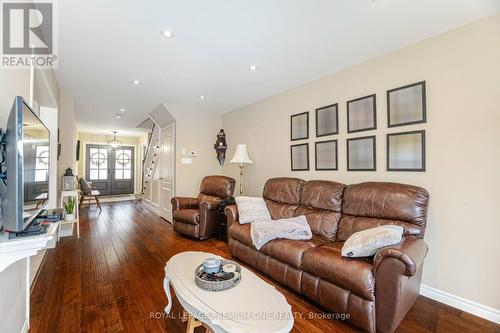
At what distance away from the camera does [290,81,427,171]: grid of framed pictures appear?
2227 millimetres

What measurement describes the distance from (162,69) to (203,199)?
7.15 ft

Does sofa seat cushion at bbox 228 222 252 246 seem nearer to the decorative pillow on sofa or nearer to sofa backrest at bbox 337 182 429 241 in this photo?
sofa backrest at bbox 337 182 429 241

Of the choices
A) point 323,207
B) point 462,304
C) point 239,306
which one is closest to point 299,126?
point 323,207

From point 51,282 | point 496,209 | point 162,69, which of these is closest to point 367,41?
point 496,209

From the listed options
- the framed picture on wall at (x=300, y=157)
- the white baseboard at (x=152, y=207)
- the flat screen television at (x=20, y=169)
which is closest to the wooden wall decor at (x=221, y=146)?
the framed picture on wall at (x=300, y=157)

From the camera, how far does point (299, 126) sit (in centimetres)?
340

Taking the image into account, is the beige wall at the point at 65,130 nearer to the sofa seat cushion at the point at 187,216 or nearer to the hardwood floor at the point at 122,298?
the hardwood floor at the point at 122,298

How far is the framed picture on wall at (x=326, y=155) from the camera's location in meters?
2.94

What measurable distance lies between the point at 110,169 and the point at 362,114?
925 centimetres

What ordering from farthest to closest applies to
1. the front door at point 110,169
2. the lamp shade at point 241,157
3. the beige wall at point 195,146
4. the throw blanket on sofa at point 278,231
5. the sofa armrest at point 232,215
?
the front door at point 110,169
the beige wall at point 195,146
the lamp shade at point 241,157
the sofa armrest at point 232,215
the throw blanket on sofa at point 278,231

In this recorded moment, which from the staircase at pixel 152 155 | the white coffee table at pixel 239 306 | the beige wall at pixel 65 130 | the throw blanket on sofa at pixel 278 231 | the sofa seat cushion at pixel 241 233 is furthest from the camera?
the staircase at pixel 152 155

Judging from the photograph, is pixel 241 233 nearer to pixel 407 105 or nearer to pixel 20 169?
pixel 20 169

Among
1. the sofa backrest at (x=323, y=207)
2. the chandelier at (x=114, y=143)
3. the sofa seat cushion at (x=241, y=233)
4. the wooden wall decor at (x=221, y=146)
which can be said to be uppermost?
the chandelier at (x=114, y=143)

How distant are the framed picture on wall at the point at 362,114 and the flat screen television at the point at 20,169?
2876 millimetres
